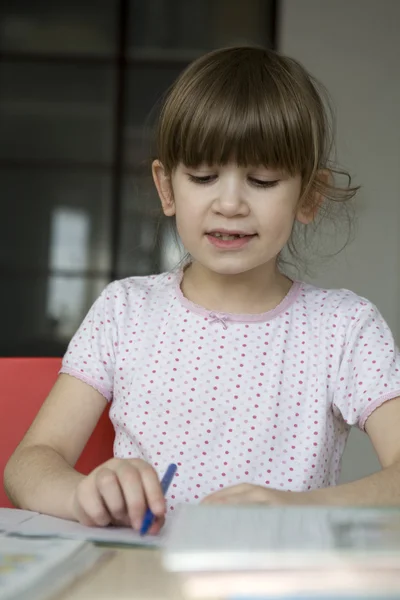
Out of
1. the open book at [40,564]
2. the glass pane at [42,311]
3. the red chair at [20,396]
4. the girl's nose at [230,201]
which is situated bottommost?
the glass pane at [42,311]

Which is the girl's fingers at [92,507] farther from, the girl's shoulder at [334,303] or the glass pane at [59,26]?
the glass pane at [59,26]

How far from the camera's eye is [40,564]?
51cm

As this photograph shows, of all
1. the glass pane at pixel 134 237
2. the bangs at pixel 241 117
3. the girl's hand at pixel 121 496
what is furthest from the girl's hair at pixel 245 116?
the glass pane at pixel 134 237

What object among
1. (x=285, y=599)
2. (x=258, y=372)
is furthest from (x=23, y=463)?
(x=285, y=599)

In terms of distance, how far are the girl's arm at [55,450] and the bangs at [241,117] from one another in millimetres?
312

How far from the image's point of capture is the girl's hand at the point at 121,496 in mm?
701

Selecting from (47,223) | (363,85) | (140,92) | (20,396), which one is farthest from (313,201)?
(47,223)

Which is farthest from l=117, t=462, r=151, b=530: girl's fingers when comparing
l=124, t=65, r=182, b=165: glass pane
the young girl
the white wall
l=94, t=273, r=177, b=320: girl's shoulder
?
Result: l=124, t=65, r=182, b=165: glass pane

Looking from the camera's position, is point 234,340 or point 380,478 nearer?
point 380,478

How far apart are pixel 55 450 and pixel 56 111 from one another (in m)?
3.12

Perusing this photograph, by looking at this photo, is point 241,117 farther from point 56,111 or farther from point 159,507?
point 56,111

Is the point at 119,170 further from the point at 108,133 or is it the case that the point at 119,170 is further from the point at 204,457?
the point at 204,457

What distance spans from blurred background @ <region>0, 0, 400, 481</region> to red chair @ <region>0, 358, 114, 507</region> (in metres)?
2.50

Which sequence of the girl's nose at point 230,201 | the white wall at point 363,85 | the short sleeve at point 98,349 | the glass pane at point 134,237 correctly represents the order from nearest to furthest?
the girl's nose at point 230,201, the short sleeve at point 98,349, the white wall at point 363,85, the glass pane at point 134,237
